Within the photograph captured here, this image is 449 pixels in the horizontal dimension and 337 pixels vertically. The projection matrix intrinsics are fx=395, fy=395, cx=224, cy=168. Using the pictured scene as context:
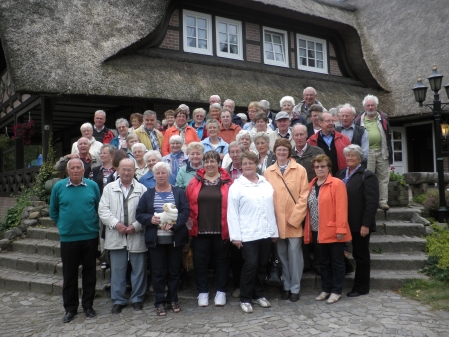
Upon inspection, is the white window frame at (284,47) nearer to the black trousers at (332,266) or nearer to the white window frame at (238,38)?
the white window frame at (238,38)

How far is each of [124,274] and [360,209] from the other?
9.18ft

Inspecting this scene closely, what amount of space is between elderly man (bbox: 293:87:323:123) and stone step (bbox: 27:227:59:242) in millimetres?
4571

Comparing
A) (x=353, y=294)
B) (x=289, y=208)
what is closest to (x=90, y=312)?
(x=289, y=208)

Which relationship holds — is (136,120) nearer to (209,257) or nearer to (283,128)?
(283,128)

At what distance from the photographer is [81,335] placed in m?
3.94

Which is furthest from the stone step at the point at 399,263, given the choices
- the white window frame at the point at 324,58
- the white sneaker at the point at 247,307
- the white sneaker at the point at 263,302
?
the white window frame at the point at 324,58

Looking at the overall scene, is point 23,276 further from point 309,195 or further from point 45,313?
point 309,195

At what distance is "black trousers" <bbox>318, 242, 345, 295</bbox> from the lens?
14.6 feet

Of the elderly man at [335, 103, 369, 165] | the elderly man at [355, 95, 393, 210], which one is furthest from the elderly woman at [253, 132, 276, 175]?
the elderly man at [355, 95, 393, 210]

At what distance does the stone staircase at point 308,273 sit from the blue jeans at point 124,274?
2.19ft

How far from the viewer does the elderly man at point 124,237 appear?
437cm

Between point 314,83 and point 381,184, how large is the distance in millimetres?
6019

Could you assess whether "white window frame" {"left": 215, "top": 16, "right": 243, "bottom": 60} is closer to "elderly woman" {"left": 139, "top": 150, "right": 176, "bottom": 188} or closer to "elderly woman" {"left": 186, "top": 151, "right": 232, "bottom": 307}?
"elderly woman" {"left": 139, "top": 150, "right": 176, "bottom": 188}

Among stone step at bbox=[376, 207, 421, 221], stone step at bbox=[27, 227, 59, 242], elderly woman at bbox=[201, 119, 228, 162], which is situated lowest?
stone step at bbox=[27, 227, 59, 242]
